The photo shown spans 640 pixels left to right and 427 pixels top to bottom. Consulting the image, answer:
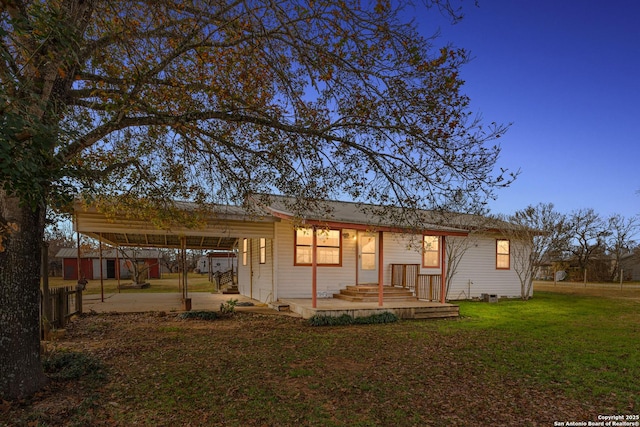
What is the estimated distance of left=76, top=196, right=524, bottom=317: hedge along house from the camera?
11.2 m

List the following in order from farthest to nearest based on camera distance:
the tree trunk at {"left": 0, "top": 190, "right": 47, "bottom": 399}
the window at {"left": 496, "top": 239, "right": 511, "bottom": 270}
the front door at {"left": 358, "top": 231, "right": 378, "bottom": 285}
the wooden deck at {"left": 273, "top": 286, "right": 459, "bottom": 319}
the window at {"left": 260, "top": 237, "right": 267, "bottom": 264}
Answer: the window at {"left": 496, "top": 239, "right": 511, "bottom": 270} → the front door at {"left": 358, "top": 231, "right": 378, "bottom": 285} → the window at {"left": 260, "top": 237, "right": 267, "bottom": 264} → the wooden deck at {"left": 273, "top": 286, "right": 459, "bottom": 319} → the tree trunk at {"left": 0, "top": 190, "right": 47, "bottom": 399}

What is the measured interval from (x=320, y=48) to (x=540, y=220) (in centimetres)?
1692

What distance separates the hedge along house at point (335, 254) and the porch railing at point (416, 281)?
0.04m

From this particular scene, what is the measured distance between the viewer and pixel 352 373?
5984 millimetres

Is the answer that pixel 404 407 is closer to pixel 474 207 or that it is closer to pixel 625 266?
pixel 474 207

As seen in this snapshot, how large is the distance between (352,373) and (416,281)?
8207mm

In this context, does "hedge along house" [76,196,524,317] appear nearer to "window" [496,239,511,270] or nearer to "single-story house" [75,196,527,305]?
"single-story house" [75,196,527,305]

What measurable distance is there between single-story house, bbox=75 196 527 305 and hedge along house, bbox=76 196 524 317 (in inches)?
1.4

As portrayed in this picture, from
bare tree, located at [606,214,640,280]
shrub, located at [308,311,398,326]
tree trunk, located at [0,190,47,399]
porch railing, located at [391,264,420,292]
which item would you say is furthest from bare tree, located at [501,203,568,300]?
bare tree, located at [606,214,640,280]

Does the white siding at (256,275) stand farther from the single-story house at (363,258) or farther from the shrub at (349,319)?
the shrub at (349,319)

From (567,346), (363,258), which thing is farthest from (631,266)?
(567,346)

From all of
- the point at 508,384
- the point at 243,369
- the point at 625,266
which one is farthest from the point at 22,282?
the point at 625,266

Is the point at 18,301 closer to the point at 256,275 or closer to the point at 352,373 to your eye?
the point at 352,373

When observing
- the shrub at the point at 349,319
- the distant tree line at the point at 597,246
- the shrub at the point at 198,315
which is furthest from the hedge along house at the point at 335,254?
the distant tree line at the point at 597,246
